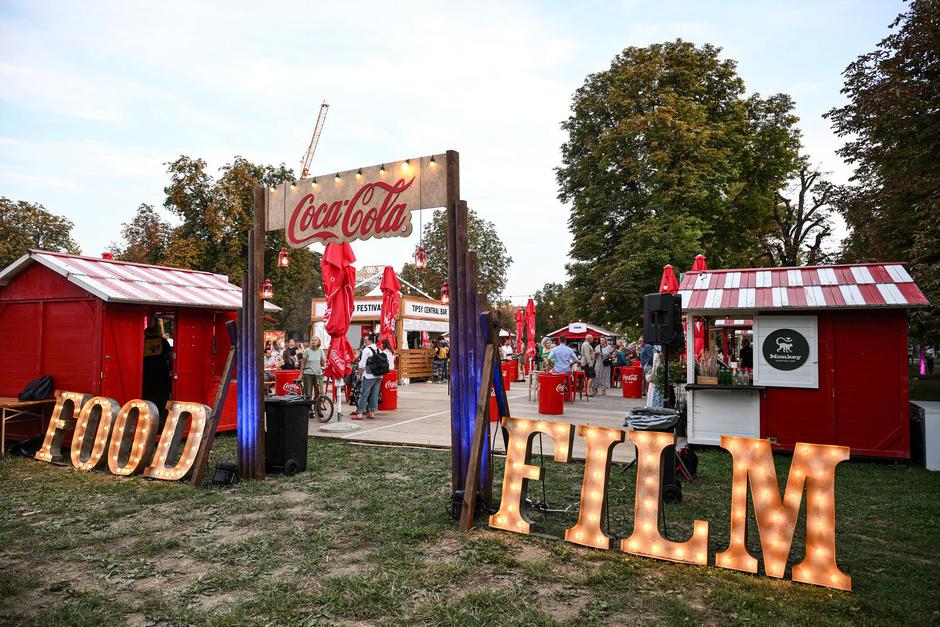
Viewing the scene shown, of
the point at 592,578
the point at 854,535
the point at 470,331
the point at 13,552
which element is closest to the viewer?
the point at 592,578

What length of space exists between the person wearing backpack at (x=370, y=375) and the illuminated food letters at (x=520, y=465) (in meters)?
7.01

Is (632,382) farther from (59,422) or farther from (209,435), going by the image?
(59,422)

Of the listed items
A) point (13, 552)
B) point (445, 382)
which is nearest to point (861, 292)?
point (13, 552)

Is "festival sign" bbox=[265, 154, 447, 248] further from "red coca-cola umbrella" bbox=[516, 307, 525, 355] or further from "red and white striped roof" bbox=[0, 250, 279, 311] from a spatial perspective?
"red coca-cola umbrella" bbox=[516, 307, 525, 355]

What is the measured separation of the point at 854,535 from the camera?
4910mm

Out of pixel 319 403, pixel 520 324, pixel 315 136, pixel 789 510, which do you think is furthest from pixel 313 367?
pixel 315 136

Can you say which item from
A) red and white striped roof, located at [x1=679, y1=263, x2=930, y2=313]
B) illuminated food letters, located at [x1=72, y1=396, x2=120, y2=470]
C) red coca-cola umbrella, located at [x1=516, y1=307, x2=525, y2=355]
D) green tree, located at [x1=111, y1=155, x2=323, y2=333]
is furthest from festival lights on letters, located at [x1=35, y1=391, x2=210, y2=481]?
green tree, located at [x1=111, y1=155, x2=323, y2=333]

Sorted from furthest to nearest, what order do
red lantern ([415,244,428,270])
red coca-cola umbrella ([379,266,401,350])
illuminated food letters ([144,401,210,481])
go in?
red coca-cola umbrella ([379,266,401,350]) → red lantern ([415,244,428,270]) → illuminated food letters ([144,401,210,481])

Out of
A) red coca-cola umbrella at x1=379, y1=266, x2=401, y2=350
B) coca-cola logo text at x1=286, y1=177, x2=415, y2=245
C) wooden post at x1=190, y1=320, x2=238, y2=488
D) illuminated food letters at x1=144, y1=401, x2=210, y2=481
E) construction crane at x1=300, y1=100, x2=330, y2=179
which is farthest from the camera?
construction crane at x1=300, y1=100, x2=330, y2=179

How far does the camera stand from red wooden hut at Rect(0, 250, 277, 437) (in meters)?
8.77

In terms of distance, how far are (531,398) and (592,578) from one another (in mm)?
12032

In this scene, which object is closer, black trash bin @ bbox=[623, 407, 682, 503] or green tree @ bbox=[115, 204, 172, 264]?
black trash bin @ bbox=[623, 407, 682, 503]

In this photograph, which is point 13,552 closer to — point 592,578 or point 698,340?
point 592,578

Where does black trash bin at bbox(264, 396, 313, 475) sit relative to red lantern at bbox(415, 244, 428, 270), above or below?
below
